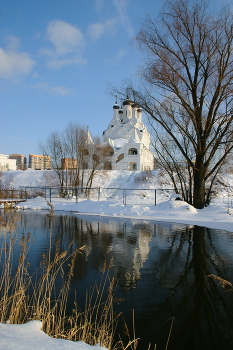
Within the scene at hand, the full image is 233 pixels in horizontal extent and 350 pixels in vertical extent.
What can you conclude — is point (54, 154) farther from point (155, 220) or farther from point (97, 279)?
point (97, 279)

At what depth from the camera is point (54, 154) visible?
3525 centimetres

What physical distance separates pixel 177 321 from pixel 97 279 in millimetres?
1960

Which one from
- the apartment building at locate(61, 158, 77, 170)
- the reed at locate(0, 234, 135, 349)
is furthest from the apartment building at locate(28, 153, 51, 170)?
the reed at locate(0, 234, 135, 349)

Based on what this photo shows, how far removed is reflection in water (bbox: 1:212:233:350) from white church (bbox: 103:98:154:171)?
101 feet

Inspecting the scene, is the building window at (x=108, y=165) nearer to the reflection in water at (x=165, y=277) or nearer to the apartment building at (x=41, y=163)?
the apartment building at (x=41, y=163)

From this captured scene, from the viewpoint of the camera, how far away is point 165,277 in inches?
213

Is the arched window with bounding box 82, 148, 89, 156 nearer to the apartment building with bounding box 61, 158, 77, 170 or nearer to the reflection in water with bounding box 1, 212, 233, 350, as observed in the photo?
the apartment building with bounding box 61, 158, 77, 170

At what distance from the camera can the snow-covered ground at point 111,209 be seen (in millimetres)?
2643

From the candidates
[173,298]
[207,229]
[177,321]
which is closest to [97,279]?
[173,298]

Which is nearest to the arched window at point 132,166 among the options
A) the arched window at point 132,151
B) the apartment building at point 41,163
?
the arched window at point 132,151

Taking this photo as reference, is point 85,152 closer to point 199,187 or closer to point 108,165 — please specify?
point 108,165

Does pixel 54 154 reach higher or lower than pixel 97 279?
higher

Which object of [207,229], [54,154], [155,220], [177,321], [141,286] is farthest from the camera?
[54,154]

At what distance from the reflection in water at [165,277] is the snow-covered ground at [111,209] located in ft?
4.06
